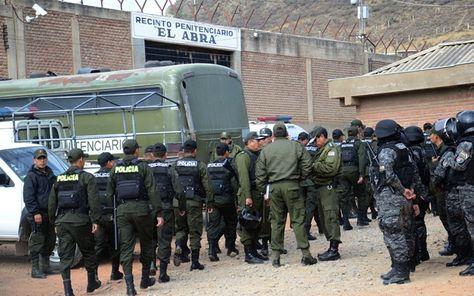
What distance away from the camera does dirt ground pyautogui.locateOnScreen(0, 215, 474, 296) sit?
27.3 feet

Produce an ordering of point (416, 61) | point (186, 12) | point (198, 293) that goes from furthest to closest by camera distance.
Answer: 1. point (186, 12)
2. point (416, 61)
3. point (198, 293)

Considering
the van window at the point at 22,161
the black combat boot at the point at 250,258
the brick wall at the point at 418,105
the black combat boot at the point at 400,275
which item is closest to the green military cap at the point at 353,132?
the black combat boot at the point at 250,258

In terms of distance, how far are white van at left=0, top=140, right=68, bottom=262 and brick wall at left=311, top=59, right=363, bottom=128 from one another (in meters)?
23.7

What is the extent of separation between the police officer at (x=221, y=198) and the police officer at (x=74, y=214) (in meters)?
1.95

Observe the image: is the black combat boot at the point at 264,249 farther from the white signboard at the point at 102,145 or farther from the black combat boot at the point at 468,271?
the white signboard at the point at 102,145

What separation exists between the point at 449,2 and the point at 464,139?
182 feet

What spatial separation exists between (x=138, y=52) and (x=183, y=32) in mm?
2226

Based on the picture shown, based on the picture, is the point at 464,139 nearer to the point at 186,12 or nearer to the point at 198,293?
the point at 198,293

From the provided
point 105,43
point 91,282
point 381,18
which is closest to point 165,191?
point 91,282

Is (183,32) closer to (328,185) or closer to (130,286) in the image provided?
(328,185)

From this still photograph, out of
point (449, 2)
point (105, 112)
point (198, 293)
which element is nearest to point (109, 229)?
point (198, 293)

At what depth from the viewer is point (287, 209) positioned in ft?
33.6

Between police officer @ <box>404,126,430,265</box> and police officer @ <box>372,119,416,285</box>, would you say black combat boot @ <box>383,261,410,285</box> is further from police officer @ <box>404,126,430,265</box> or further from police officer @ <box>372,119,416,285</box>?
police officer @ <box>404,126,430,265</box>

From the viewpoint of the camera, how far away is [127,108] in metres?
15.3
